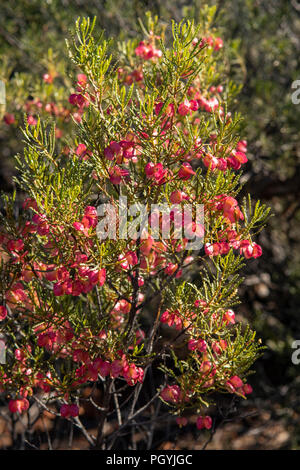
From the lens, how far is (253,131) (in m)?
3.86

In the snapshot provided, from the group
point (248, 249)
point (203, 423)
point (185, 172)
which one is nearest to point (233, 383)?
point (203, 423)

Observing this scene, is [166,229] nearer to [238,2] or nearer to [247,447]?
[247,447]

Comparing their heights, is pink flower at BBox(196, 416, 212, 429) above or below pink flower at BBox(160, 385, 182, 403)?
below

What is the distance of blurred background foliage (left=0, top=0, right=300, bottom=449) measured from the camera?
3.60 metres

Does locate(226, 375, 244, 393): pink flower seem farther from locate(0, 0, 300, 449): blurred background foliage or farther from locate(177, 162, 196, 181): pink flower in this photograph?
locate(0, 0, 300, 449): blurred background foliage

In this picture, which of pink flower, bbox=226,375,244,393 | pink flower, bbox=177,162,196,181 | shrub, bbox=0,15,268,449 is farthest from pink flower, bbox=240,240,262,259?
pink flower, bbox=226,375,244,393

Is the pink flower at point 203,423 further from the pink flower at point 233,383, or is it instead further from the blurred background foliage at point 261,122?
the blurred background foliage at point 261,122

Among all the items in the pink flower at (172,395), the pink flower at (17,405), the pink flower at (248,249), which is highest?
the pink flower at (248,249)

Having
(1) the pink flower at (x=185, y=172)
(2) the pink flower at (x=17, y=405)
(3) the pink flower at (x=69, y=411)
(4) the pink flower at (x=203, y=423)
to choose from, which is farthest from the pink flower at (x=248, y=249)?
(2) the pink flower at (x=17, y=405)

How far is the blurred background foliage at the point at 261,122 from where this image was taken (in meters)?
3.60

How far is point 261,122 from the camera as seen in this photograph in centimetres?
388

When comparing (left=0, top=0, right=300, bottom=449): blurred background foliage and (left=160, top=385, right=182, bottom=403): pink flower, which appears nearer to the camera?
(left=160, top=385, right=182, bottom=403): pink flower

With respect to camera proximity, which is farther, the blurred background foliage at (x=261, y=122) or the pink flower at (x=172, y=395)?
the blurred background foliage at (x=261, y=122)
